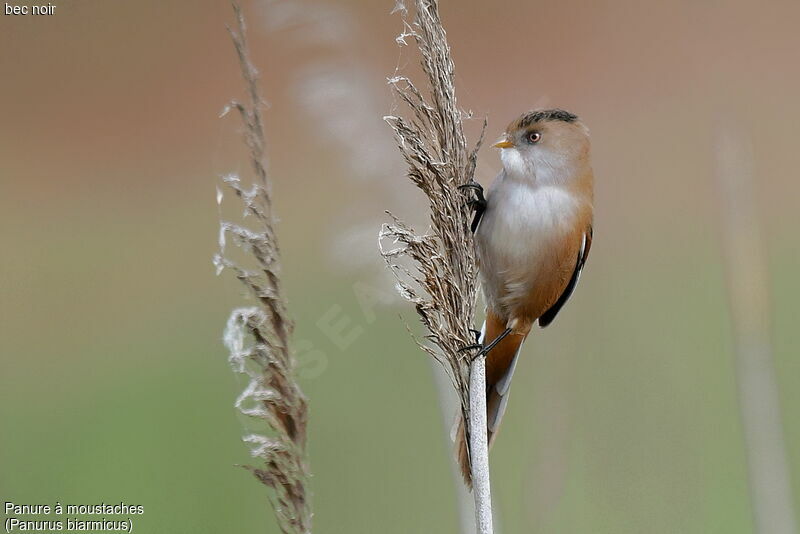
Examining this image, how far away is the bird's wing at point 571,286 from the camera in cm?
259

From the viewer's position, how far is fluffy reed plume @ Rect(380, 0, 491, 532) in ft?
5.36

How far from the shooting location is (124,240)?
441cm

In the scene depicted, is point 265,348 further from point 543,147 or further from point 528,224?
point 543,147

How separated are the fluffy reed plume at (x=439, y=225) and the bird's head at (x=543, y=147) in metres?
0.70

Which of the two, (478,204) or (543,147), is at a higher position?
(543,147)

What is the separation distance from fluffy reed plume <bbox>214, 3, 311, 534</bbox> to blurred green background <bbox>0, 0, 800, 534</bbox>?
69 mm

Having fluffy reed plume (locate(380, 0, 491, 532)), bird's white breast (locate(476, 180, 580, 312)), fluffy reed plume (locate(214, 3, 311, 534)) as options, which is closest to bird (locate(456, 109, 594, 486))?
bird's white breast (locate(476, 180, 580, 312))

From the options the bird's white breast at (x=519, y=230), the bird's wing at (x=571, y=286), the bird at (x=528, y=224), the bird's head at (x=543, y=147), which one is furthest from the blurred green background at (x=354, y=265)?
the bird's head at (x=543, y=147)

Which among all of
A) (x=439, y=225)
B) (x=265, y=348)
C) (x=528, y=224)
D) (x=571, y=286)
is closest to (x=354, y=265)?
(x=439, y=225)

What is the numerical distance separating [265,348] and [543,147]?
1.21 meters

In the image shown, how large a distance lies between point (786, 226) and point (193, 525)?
3.58m

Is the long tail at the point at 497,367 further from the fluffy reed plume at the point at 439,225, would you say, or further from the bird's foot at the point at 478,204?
the fluffy reed plume at the point at 439,225

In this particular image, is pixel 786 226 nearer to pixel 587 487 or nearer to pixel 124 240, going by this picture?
pixel 587 487

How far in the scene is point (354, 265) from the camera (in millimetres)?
2086
